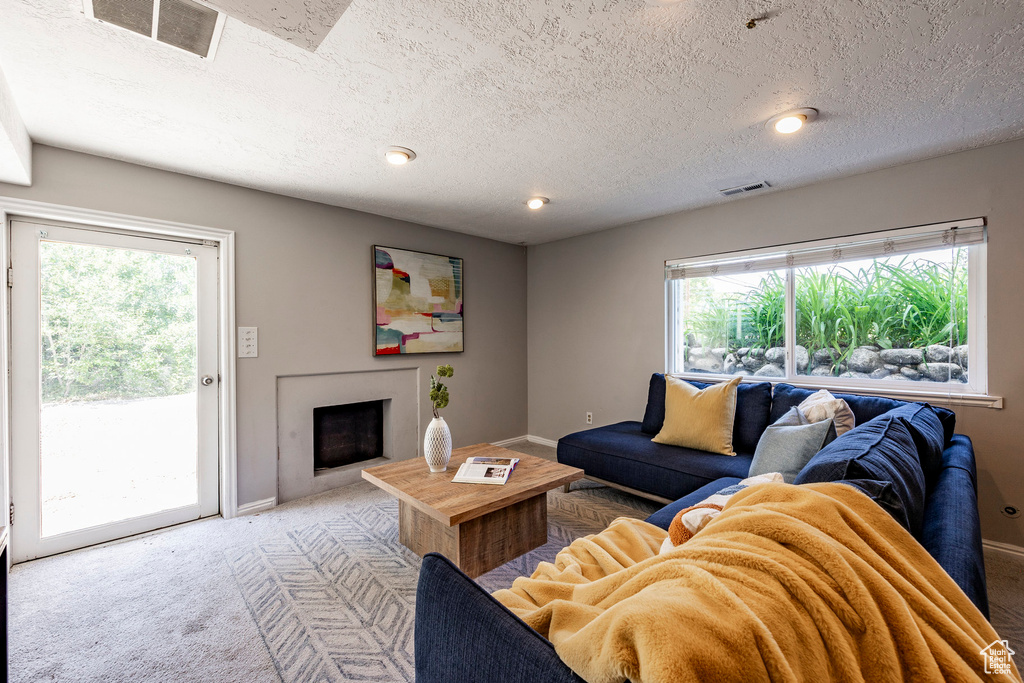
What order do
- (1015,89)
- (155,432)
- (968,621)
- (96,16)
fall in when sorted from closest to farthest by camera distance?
(968,621) → (96,16) → (1015,89) → (155,432)

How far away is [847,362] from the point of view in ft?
9.98

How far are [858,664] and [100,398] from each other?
3503mm

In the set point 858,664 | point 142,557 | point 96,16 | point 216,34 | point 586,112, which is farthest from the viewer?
point 142,557

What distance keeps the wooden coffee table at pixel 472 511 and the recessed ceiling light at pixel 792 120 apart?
2.04m

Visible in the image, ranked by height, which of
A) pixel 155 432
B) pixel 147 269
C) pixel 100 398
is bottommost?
pixel 155 432

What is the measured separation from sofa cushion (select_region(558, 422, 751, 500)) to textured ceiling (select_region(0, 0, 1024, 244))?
1788 millimetres

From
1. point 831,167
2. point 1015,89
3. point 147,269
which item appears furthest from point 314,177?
point 1015,89

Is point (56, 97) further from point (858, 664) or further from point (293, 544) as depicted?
point (858, 664)

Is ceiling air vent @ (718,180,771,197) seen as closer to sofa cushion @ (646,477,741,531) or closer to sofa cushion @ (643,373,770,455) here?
sofa cushion @ (643,373,770,455)

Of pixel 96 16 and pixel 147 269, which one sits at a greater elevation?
pixel 96 16

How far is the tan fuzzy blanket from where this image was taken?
511 millimetres

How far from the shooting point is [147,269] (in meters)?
2.78

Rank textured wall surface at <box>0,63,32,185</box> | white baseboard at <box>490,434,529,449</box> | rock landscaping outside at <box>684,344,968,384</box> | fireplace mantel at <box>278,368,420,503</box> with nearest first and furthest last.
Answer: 1. textured wall surface at <box>0,63,32,185</box>
2. rock landscaping outside at <box>684,344,968,384</box>
3. fireplace mantel at <box>278,368,420,503</box>
4. white baseboard at <box>490,434,529,449</box>

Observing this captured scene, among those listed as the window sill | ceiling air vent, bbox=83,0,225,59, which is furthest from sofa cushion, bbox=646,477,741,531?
ceiling air vent, bbox=83,0,225,59
